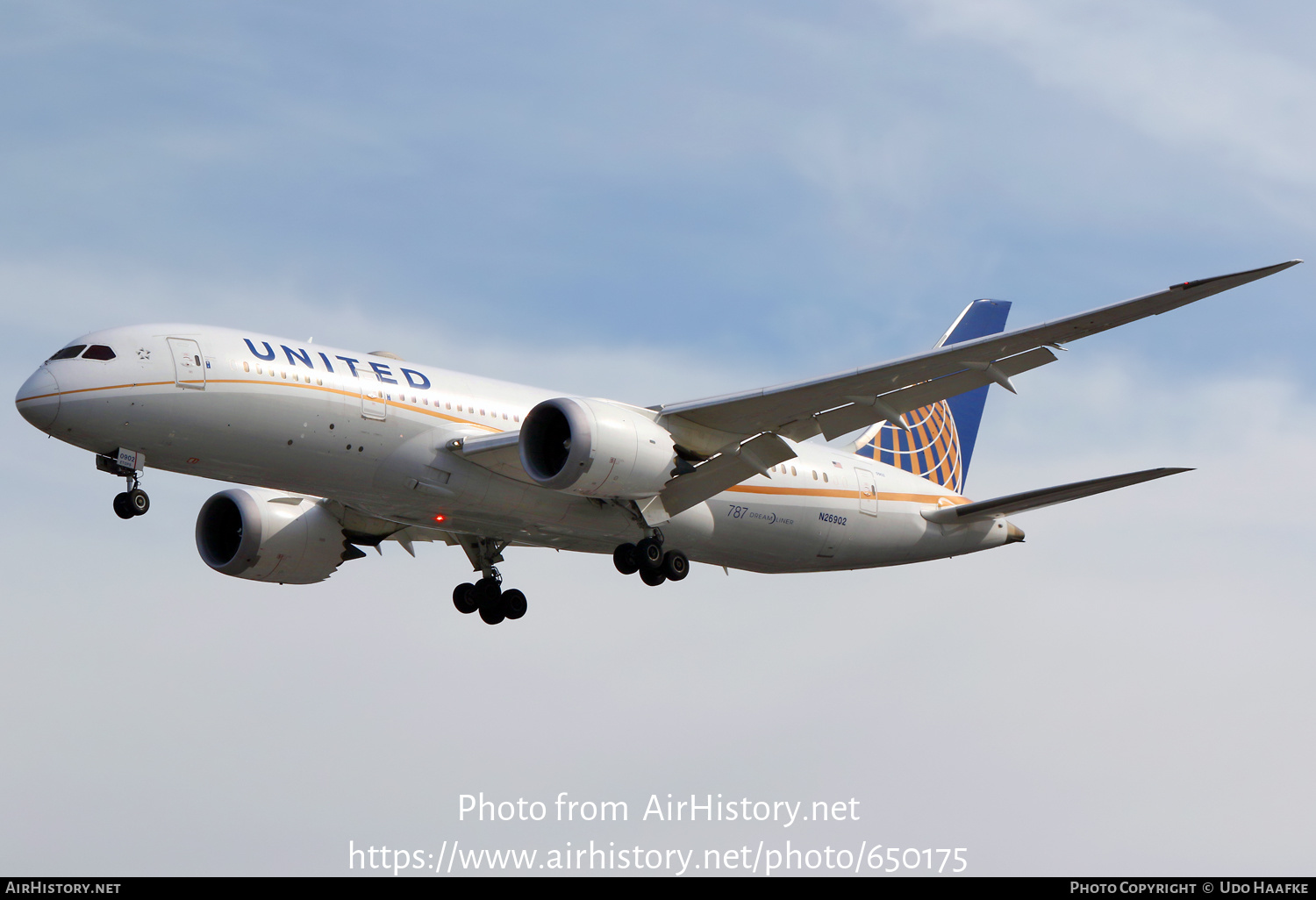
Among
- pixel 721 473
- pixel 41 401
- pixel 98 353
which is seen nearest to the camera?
pixel 41 401

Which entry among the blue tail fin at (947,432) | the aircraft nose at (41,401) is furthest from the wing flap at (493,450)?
the blue tail fin at (947,432)

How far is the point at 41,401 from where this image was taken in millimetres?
23578

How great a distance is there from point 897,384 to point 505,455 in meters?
7.16

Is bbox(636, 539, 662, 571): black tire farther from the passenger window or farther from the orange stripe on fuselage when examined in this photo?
the passenger window

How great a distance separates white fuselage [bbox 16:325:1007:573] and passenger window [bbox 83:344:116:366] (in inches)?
4.3

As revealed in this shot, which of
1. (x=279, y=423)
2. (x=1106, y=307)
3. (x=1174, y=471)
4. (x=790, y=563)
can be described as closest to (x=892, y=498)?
(x=790, y=563)

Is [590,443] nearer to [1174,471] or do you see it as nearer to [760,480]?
[760,480]

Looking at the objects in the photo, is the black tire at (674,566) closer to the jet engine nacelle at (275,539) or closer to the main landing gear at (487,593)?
the main landing gear at (487,593)

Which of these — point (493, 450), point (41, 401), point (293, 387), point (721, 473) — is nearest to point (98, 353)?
point (41, 401)

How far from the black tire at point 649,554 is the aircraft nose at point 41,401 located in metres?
10.9

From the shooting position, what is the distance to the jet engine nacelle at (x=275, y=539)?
31562 millimetres

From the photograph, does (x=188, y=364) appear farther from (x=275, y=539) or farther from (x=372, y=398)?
(x=275, y=539)

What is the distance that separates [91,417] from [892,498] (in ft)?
56.6

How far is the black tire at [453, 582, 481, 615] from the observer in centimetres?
3278
